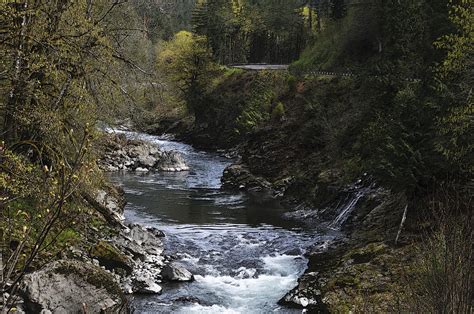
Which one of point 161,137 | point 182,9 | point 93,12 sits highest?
point 182,9

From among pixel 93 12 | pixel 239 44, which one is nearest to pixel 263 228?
pixel 93 12

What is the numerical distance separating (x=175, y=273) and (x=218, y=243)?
4.05 m

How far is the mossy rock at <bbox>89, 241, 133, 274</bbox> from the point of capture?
14.3 m

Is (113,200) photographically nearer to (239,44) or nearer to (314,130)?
(314,130)

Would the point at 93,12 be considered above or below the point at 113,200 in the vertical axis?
above

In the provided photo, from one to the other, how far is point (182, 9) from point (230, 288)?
11576 cm

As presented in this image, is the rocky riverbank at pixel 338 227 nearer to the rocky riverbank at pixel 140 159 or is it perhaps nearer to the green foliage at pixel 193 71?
the rocky riverbank at pixel 140 159

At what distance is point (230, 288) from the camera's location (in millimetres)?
14312

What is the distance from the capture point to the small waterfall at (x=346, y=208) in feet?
69.5

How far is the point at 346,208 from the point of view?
21.9 metres

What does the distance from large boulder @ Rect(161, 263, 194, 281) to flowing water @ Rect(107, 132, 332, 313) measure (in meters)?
0.24

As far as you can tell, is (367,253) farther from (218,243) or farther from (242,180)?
(242,180)

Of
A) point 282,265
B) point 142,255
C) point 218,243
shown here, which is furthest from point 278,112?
point 142,255

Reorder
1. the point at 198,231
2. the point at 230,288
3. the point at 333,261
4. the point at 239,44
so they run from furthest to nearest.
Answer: the point at 239,44 → the point at 198,231 → the point at 333,261 → the point at 230,288
